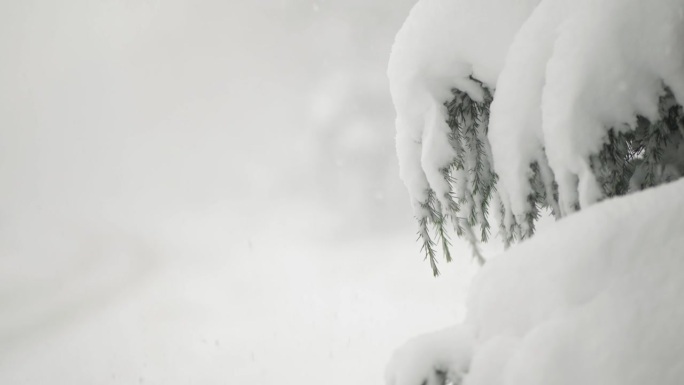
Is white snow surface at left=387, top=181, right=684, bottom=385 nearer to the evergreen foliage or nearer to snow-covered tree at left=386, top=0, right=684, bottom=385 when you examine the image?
snow-covered tree at left=386, top=0, right=684, bottom=385

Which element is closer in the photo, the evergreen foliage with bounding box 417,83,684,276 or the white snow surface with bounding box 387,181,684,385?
the white snow surface with bounding box 387,181,684,385

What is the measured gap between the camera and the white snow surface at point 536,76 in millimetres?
1622

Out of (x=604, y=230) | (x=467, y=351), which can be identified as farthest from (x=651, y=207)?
(x=467, y=351)

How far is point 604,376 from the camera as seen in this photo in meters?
1.00

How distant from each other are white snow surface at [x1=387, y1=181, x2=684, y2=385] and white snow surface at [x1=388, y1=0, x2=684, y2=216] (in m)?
0.53

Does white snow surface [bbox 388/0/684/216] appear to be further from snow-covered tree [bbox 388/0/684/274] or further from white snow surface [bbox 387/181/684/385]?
white snow surface [bbox 387/181/684/385]

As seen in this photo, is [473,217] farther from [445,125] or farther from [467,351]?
[467,351]

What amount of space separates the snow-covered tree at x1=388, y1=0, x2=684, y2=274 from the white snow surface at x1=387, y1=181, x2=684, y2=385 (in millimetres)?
533

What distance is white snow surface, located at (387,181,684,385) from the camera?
Answer: 1010mm

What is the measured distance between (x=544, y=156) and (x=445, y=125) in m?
0.62

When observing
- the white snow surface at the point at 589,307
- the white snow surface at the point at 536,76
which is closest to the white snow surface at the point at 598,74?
the white snow surface at the point at 536,76

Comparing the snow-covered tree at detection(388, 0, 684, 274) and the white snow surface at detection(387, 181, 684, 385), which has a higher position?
the snow-covered tree at detection(388, 0, 684, 274)

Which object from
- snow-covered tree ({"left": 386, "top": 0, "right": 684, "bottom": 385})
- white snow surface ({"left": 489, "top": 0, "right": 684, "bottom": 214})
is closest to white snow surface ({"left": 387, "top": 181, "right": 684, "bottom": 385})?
snow-covered tree ({"left": 386, "top": 0, "right": 684, "bottom": 385})

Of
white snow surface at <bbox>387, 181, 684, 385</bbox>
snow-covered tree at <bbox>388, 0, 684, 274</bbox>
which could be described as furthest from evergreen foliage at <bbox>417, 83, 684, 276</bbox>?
white snow surface at <bbox>387, 181, 684, 385</bbox>
